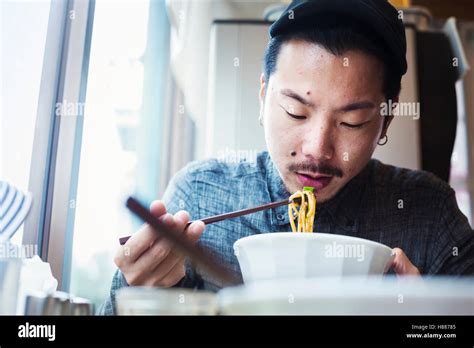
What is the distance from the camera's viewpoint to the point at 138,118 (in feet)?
3.73

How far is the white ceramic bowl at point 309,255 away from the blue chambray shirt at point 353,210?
14cm

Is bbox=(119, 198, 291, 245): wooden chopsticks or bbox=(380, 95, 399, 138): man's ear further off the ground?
bbox=(380, 95, 399, 138): man's ear

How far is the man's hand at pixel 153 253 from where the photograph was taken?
81cm

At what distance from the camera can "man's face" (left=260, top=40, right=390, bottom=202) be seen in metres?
0.92

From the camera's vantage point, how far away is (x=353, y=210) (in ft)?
3.19

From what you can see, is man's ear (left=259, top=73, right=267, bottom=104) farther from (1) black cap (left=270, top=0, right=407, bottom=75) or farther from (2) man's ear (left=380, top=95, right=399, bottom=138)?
(2) man's ear (left=380, top=95, right=399, bottom=138)

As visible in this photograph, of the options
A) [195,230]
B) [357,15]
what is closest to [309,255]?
[195,230]

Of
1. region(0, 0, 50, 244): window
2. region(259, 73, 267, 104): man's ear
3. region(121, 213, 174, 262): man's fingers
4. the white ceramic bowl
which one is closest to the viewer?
the white ceramic bowl

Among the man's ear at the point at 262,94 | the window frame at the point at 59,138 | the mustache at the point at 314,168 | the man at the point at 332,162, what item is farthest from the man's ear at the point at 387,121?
the window frame at the point at 59,138

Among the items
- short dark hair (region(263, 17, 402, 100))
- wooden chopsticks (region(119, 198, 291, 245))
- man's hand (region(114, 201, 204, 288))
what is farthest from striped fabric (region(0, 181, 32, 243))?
short dark hair (region(263, 17, 402, 100))

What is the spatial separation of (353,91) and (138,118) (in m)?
0.43

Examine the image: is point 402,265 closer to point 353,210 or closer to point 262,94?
point 353,210

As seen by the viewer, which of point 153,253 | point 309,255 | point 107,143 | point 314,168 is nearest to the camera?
point 309,255

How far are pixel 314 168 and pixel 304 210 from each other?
71 mm
